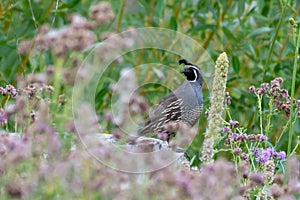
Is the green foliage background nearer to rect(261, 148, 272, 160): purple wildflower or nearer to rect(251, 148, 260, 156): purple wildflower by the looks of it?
rect(251, 148, 260, 156): purple wildflower

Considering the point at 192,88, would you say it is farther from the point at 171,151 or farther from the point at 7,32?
the point at 7,32

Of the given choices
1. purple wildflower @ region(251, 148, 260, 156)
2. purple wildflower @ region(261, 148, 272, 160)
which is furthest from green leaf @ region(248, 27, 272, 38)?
purple wildflower @ region(261, 148, 272, 160)

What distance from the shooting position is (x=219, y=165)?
234cm

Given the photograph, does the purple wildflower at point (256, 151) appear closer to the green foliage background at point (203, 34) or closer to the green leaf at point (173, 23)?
the green foliage background at point (203, 34)

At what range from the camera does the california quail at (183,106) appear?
4.19m

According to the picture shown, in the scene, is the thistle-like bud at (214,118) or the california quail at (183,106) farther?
the california quail at (183,106)

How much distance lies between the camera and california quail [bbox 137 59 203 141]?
4191mm

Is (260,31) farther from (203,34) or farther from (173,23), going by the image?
(203,34)

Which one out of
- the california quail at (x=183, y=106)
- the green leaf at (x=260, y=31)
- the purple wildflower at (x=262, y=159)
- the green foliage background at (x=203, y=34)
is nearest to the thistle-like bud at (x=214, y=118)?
the purple wildflower at (x=262, y=159)

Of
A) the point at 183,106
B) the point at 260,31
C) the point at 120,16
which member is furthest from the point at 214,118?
the point at 120,16

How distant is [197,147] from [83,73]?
2754 mm

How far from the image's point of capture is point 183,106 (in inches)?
169

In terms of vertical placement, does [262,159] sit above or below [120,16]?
below

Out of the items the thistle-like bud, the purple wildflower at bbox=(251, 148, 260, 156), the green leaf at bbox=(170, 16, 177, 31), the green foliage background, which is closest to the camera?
the thistle-like bud
